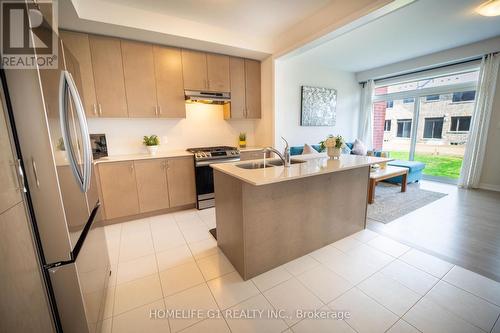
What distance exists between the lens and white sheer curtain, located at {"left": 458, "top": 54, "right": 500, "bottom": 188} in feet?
12.1

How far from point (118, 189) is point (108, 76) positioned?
153cm

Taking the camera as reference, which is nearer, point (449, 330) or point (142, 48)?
point (449, 330)

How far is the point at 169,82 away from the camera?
3115 mm

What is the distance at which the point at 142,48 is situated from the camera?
2900 mm

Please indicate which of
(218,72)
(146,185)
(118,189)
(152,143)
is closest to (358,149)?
(218,72)

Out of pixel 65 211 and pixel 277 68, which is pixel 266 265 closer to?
pixel 65 211

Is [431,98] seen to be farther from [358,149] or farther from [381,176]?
[381,176]

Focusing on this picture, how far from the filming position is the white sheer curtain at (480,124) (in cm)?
368

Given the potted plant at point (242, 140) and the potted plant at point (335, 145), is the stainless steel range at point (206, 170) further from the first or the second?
the potted plant at point (335, 145)

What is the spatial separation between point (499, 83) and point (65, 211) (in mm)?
6219

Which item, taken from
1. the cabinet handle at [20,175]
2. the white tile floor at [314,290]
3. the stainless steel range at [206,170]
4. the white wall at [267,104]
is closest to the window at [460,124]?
the white tile floor at [314,290]

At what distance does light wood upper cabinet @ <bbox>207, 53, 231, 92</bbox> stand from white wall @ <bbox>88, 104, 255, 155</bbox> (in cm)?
44

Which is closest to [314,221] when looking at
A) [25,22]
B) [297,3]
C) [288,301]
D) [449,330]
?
[288,301]

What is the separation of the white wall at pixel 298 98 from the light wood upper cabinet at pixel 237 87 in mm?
622
